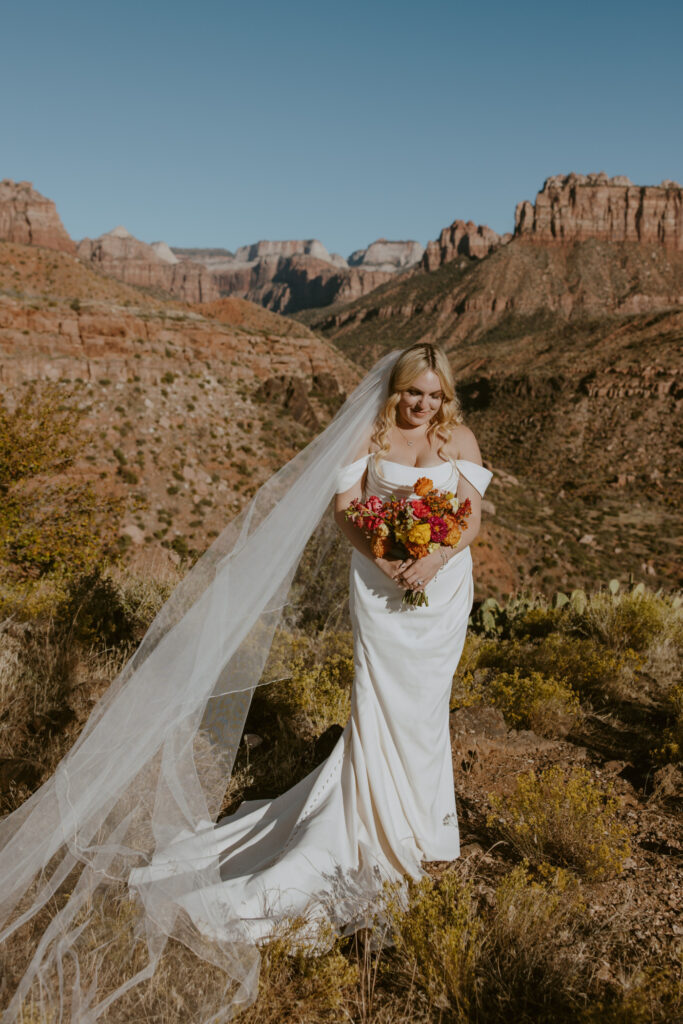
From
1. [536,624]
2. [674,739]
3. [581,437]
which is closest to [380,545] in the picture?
[674,739]

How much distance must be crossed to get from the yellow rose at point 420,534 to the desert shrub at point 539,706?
2.23 m

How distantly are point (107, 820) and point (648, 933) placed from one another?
7.18 ft

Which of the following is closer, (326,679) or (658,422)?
(326,679)

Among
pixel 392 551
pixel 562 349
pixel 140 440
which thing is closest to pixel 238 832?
pixel 392 551

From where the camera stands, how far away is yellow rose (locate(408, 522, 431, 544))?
2.63 meters

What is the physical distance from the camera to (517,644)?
571 cm

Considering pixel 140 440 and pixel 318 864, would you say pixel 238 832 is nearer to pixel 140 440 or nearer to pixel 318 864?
pixel 318 864

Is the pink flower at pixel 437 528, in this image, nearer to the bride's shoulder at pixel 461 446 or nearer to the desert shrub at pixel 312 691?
the bride's shoulder at pixel 461 446

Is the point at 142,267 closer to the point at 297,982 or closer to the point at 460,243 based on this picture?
the point at 460,243

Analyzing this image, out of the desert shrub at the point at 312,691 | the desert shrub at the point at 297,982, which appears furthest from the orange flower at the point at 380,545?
the desert shrub at the point at 297,982

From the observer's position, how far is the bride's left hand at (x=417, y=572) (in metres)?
2.71

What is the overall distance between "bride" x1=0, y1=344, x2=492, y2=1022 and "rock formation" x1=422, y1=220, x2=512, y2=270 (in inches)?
4886

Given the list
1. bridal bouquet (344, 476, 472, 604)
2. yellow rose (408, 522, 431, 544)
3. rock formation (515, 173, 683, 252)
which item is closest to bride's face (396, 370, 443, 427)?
bridal bouquet (344, 476, 472, 604)

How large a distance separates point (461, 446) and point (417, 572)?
0.76 meters
